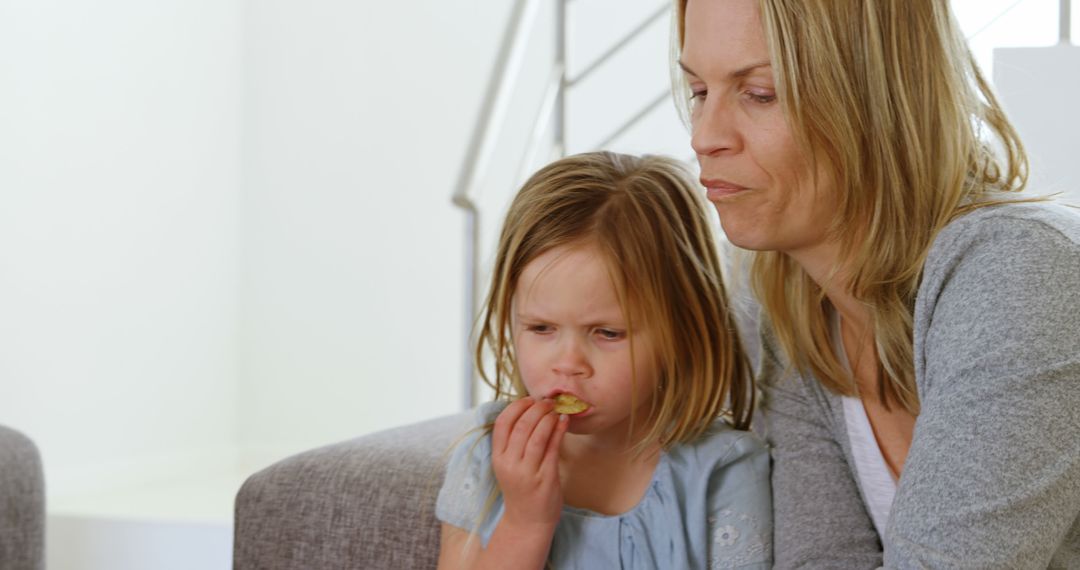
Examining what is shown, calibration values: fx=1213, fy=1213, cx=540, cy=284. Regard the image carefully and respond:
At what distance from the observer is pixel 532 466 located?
→ 116 cm

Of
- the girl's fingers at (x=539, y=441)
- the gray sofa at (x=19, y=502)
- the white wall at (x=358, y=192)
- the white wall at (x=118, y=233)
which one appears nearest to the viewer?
the girl's fingers at (x=539, y=441)

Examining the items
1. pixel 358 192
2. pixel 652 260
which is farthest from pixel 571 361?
pixel 358 192

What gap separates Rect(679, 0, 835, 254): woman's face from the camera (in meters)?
1.03

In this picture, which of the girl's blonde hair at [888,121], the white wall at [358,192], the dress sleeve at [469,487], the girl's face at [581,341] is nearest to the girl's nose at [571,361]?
the girl's face at [581,341]

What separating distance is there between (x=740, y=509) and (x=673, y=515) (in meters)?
0.07

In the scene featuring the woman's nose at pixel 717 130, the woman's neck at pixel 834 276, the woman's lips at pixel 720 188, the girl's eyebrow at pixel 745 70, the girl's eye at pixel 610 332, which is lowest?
the girl's eye at pixel 610 332

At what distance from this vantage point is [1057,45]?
167cm

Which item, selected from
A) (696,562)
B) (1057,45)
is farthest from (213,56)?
(696,562)

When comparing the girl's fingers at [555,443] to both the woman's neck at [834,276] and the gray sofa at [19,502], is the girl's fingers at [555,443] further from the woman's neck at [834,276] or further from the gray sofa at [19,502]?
the gray sofa at [19,502]

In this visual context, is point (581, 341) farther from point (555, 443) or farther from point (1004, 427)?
point (1004, 427)

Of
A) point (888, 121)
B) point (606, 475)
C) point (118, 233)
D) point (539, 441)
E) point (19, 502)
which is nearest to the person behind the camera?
point (888, 121)

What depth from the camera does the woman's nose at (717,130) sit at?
104 centimetres

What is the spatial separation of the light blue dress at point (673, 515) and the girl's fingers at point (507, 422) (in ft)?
0.17

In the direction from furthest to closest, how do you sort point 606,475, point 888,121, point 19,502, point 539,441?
point 19,502 → point 606,475 → point 539,441 → point 888,121
